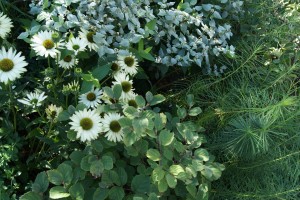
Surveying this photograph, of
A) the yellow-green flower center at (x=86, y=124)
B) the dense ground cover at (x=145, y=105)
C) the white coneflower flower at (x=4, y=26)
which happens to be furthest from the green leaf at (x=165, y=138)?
the white coneflower flower at (x=4, y=26)

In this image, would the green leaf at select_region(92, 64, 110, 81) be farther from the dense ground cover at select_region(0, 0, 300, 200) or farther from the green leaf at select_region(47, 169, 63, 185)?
the green leaf at select_region(47, 169, 63, 185)

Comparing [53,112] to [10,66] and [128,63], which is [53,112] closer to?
[10,66]

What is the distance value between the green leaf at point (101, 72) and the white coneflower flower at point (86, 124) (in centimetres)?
17

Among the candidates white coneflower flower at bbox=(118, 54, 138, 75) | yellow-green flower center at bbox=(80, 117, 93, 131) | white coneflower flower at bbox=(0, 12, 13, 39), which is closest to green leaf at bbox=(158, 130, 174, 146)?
yellow-green flower center at bbox=(80, 117, 93, 131)

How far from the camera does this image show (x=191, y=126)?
60.4 inches

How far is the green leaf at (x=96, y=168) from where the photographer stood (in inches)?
51.6

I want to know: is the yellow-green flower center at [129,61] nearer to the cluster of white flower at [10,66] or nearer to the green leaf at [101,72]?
the green leaf at [101,72]

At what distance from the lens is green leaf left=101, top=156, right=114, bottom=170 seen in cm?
132

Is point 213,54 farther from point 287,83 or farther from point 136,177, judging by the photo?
point 136,177

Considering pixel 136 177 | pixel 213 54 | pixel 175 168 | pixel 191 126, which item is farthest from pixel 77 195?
pixel 213 54

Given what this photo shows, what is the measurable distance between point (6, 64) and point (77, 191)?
0.46 meters

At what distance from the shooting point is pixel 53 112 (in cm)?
152

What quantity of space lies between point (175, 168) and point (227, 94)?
54 centimetres

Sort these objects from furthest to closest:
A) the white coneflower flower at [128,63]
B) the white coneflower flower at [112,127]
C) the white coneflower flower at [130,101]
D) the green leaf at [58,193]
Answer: the white coneflower flower at [128,63] → the white coneflower flower at [130,101] → the white coneflower flower at [112,127] → the green leaf at [58,193]
